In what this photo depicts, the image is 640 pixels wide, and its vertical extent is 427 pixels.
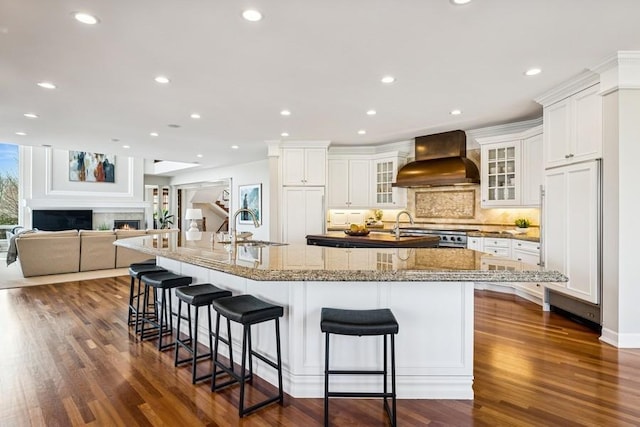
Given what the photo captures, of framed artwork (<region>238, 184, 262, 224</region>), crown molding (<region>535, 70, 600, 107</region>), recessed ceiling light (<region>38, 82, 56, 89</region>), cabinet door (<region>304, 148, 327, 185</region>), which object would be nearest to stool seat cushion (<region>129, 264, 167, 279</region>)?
recessed ceiling light (<region>38, 82, 56, 89</region>)

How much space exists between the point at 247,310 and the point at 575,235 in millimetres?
3363

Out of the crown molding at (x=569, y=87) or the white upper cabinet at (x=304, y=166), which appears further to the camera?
the white upper cabinet at (x=304, y=166)

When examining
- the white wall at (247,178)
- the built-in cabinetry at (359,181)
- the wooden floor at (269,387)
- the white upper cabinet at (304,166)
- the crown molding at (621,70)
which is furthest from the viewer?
the white wall at (247,178)

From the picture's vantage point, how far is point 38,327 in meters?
3.61

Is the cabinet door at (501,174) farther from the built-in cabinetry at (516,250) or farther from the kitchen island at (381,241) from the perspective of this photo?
the kitchen island at (381,241)

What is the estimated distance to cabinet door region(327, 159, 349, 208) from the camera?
265 inches

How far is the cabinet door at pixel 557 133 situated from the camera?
3.66 m

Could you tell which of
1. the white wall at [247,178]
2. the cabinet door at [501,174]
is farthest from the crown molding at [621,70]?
the white wall at [247,178]

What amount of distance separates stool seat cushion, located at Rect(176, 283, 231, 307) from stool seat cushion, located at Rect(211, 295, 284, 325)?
0.99 feet

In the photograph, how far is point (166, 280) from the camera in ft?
10.1

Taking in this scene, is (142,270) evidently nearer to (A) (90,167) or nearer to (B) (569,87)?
(B) (569,87)

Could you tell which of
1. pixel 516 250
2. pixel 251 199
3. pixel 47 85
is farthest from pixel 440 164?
pixel 47 85

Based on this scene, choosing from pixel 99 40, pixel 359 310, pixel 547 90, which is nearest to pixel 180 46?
pixel 99 40

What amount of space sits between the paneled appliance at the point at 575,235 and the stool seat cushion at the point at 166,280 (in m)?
3.80
